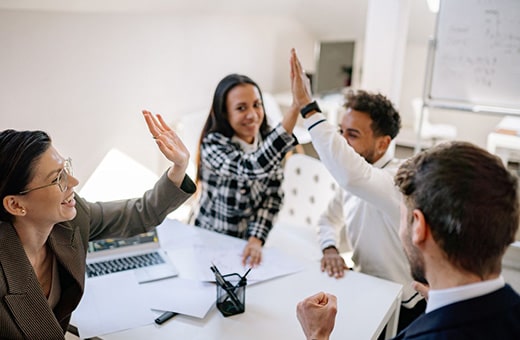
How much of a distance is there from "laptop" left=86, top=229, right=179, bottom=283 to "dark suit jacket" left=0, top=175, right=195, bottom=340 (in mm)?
160

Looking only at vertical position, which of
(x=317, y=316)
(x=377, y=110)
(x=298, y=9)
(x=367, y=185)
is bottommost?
(x=317, y=316)

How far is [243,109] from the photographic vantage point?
2.06 meters

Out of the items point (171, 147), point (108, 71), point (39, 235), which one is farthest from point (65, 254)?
point (108, 71)

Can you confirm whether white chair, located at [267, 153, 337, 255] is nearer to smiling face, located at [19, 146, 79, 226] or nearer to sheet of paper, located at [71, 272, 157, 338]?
sheet of paper, located at [71, 272, 157, 338]

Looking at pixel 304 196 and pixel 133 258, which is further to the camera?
pixel 304 196

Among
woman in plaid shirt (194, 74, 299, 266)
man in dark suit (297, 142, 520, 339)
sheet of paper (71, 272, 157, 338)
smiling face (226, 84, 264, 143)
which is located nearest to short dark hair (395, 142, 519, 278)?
man in dark suit (297, 142, 520, 339)

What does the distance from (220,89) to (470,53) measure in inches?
58.3

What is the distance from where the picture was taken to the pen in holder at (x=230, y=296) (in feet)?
4.89

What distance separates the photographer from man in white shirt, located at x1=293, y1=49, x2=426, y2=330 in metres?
1.60

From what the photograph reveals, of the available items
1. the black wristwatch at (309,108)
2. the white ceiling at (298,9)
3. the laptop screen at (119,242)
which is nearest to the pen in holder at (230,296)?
the laptop screen at (119,242)

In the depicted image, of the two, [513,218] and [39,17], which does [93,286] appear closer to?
[513,218]

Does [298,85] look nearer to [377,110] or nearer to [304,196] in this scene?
[377,110]

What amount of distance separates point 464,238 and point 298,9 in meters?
3.98

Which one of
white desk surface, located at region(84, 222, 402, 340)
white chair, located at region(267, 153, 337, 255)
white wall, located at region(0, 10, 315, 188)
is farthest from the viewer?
white chair, located at region(267, 153, 337, 255)
